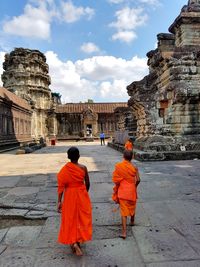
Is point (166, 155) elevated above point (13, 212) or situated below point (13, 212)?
above

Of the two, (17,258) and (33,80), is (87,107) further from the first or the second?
(17,258)

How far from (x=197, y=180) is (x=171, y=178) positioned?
1.89ft

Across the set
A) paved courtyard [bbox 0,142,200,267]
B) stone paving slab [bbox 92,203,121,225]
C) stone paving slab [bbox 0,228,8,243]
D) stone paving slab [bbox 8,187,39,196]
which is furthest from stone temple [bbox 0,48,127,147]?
stone paving slab [bbox 0,228,8,243]

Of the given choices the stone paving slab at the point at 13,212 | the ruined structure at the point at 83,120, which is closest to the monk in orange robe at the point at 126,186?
the stone paving slab at the point at 13,212

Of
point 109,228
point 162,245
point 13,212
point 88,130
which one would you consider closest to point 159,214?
point 109,228

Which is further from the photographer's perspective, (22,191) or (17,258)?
(22,191)

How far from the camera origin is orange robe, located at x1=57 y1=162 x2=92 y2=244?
287 cm

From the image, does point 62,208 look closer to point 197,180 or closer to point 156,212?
point 156,212

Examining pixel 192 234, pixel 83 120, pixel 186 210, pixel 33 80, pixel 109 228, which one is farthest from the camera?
pixel 83 120

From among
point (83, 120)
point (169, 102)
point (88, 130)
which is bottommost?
point (88, 130)

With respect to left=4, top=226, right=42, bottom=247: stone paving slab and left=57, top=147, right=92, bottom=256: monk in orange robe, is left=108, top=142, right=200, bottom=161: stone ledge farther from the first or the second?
left=57, top=147, right=92, bottom=256: monk in orange robe

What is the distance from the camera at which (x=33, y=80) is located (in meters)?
35.0

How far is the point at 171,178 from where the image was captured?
6383mm

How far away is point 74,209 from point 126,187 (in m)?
0.83
